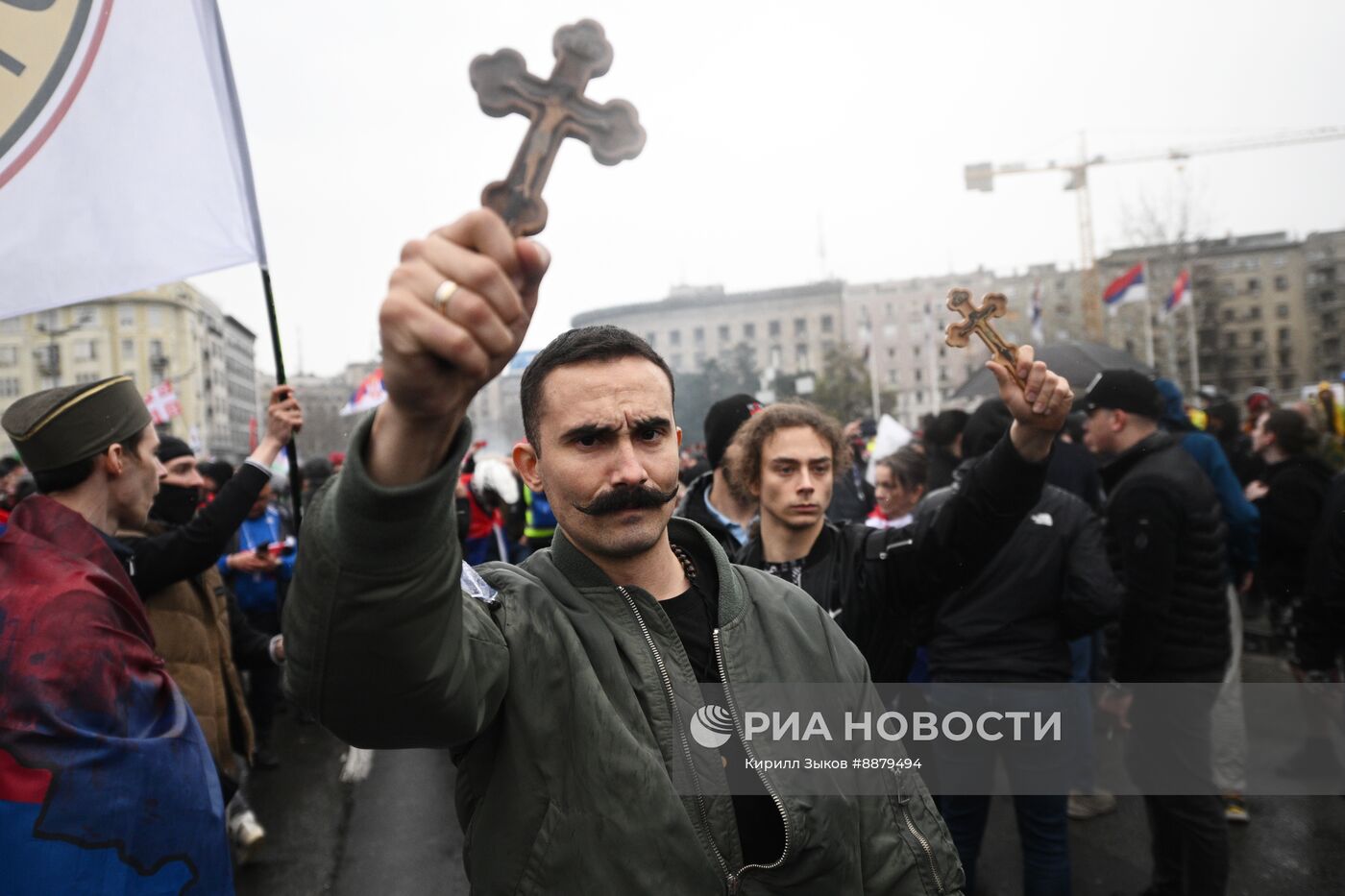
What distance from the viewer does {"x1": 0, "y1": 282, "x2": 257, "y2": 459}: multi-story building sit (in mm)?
70000

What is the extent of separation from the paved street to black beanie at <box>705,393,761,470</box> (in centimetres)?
237

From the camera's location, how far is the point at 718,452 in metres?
4.63

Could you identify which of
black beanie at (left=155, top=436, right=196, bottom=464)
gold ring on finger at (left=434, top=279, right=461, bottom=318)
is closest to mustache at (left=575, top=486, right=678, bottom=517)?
gold ring on finger at (left=434, top=279, right=461, bottom=318)

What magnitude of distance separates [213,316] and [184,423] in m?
26.3

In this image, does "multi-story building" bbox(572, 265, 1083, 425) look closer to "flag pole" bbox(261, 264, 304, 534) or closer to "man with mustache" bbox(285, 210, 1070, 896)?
"flag pole" bbox(261, 264, 304, 534)

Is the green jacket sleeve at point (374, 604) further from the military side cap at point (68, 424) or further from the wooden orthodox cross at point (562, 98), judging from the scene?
the military side cap at point (68, 424)

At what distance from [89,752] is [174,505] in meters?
3.47

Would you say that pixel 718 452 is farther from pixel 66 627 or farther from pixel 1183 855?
pixel 66 627

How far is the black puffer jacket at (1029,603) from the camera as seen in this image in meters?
3.53

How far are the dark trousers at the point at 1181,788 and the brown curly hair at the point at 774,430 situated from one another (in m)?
1.67

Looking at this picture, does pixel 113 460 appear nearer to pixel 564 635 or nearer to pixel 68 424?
pixel 68 424

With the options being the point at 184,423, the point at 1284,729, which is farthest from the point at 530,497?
the point at 184,423

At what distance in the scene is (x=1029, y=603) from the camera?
140 inches

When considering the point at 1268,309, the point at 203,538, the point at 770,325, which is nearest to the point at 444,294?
the point at 203,538
